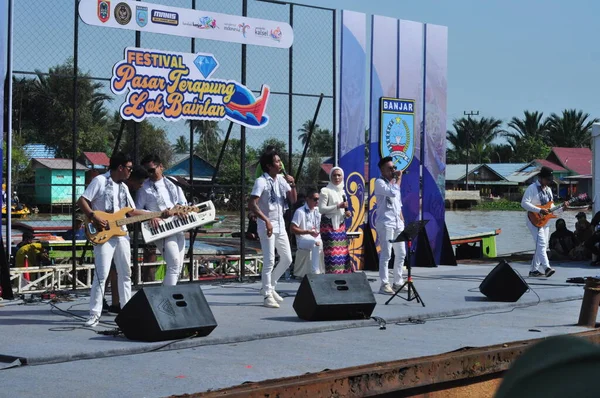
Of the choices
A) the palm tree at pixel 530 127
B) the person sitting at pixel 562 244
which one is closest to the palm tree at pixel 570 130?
the palm tree at pixel 530 127

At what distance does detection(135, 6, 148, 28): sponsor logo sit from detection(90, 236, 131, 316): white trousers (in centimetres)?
435

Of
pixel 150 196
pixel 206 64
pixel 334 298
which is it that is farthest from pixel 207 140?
pixel 334 298

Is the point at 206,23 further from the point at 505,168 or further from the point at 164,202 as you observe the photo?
the point at 505,168

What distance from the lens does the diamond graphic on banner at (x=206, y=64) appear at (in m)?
13.7

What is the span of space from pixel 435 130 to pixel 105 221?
30.9 feet

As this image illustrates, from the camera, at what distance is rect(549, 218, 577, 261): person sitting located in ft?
66.7

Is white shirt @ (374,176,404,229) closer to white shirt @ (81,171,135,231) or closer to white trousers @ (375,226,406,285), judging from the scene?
white trousers @ (375,226,406,285)

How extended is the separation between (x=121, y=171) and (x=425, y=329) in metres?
3.75

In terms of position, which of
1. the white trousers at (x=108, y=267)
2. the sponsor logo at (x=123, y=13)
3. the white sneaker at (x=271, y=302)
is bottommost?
the white sneaker at (x=271, y=302)

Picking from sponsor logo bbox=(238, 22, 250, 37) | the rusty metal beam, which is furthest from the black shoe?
sponsor logo bbox=(238, 22, 250, 37)

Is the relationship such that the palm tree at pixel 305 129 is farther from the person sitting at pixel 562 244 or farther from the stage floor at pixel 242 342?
the person sitting at pixel 562 244

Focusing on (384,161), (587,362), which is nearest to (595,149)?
(384,161)

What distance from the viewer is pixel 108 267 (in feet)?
32.0

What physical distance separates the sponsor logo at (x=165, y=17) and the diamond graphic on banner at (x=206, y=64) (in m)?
0.63
